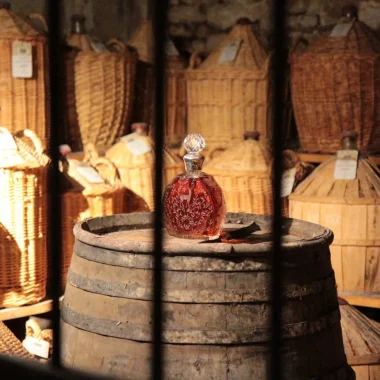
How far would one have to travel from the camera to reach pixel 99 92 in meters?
4.50

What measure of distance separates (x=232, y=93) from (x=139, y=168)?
79 cm

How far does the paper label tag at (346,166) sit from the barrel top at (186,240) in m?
1.37

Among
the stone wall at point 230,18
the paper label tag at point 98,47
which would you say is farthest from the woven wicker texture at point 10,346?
the stone wall at point 230,18

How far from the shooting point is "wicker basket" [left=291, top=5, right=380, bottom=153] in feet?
13.8

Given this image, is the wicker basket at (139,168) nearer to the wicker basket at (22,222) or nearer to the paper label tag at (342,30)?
the wicker basket at (22,222)

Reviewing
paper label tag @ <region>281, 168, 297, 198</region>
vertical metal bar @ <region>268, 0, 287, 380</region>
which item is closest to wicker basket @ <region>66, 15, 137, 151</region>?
paper label tag @ <region>281, 168, 297, 198</region>

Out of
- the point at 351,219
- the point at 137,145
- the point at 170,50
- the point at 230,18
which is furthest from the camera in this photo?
the point at 230,18

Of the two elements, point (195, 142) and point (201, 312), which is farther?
point (195, 142)

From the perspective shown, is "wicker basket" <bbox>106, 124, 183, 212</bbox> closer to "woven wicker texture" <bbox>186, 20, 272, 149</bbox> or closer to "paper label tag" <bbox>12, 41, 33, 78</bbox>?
"woven wicker texture" <bbox>186, 20, 272, 149</bbox>

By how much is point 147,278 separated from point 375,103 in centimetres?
261

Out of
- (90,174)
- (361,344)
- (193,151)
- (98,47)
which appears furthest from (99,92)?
(193,151)

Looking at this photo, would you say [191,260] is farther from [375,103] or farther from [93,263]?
[375,103]

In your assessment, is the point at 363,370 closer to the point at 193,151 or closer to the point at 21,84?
the point at 193,151

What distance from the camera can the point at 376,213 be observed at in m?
3.56
